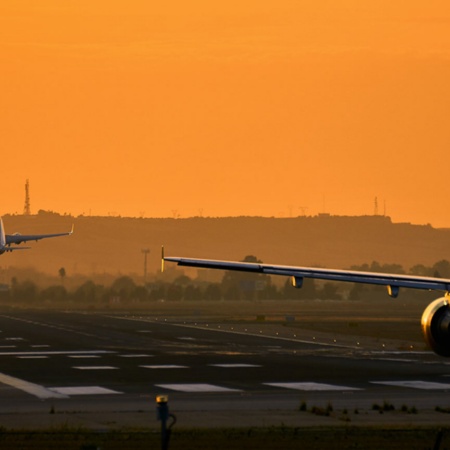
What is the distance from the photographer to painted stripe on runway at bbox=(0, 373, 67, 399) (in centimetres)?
4541

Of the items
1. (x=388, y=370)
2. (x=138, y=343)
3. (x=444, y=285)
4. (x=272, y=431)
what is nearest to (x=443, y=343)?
(x=444, y=285)

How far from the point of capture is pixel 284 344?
8156cm

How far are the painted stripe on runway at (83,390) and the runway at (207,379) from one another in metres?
0.03

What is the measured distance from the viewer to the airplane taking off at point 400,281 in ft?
116

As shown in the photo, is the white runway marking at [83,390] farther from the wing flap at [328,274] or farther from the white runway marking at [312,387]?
the wing flap at [328,274]

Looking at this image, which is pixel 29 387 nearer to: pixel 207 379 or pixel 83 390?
pixel 83 390

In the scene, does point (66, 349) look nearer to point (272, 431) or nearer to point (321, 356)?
point (321, 356)

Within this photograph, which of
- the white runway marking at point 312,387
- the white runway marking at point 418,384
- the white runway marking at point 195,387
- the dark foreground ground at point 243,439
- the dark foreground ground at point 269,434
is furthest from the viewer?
the white runway marking at point 418,384

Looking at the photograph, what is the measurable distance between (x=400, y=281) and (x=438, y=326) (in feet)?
10.9

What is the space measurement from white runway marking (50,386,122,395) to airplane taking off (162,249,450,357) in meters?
8.87

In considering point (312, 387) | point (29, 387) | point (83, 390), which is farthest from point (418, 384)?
point (29, 387)

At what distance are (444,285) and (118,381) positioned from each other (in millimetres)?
17815

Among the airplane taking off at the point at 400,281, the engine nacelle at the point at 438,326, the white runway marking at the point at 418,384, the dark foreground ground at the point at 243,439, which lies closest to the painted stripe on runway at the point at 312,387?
the white runway marking at the point at 418,384

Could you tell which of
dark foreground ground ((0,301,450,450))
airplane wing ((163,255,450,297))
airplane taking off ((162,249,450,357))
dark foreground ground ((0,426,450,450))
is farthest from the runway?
airplane wing ((163,255,450,297))
